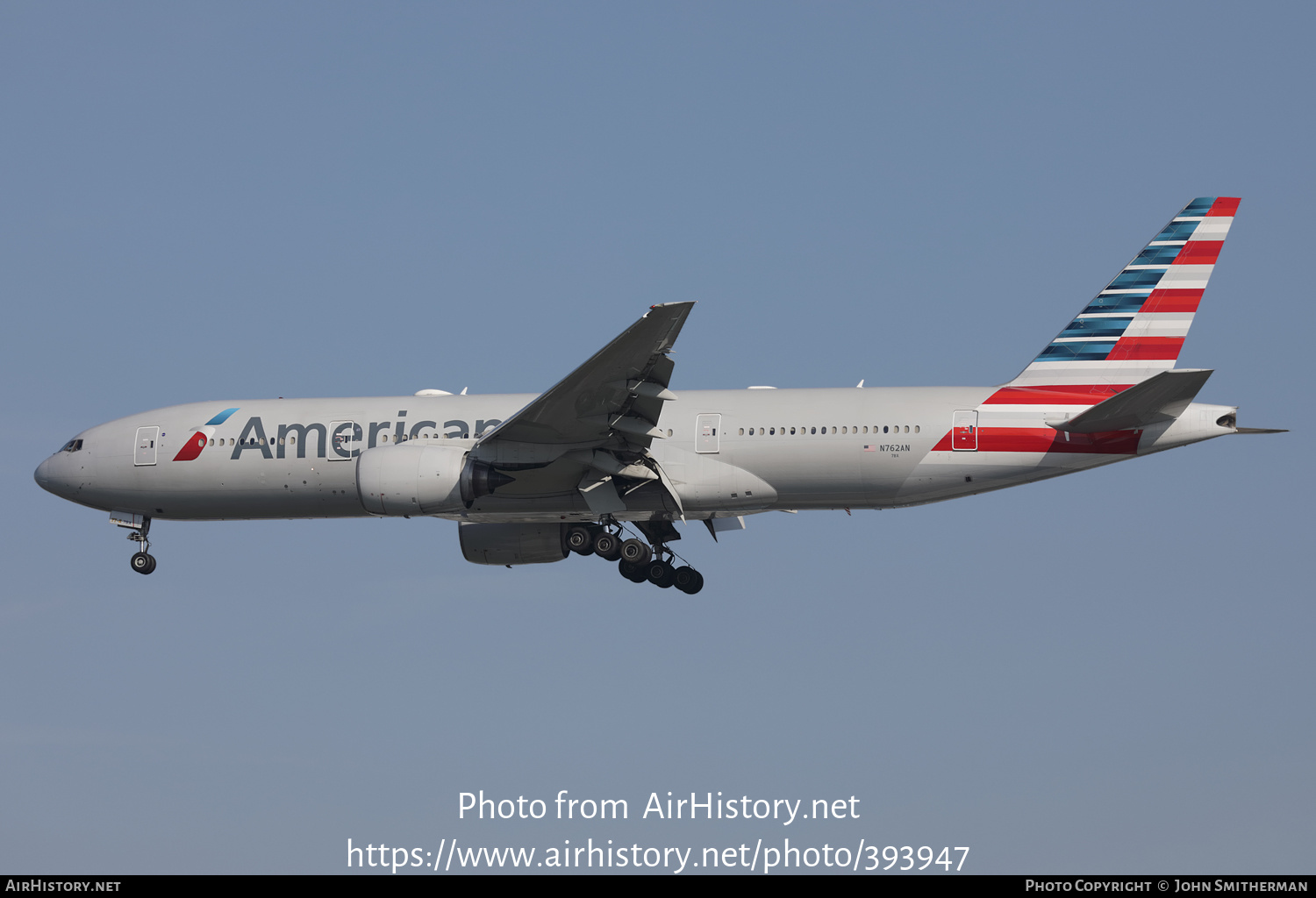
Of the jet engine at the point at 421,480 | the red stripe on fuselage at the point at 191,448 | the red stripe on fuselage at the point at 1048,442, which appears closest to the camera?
the red stripe on fuselage at the point at 1048,442

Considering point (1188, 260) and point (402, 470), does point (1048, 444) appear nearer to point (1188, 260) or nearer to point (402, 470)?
point (1188, 260)

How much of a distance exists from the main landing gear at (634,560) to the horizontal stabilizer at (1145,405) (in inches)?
357

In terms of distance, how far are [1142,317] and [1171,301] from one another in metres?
0.72

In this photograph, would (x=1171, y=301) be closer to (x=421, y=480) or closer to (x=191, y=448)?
(x=421, y=480)

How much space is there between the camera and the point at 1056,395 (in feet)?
98.9

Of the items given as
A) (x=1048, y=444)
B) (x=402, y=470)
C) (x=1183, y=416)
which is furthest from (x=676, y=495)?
(x=1183, y=416)

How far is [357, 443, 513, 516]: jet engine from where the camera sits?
97.8 ft

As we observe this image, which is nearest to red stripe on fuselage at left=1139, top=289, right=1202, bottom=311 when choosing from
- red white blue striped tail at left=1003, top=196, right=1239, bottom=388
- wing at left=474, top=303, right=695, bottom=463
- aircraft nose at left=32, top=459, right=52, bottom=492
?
red white blue striped tail at left=1003, top=196, right=1239, bottom=388

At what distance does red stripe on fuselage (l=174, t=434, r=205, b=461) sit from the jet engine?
494 cm

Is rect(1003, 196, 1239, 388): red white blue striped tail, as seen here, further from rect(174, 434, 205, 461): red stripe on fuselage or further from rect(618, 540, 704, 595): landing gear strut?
rect(174, 434, 205, 461): red stripe on fuselage

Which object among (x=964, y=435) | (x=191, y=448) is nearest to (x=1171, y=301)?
(x=964, y=435)

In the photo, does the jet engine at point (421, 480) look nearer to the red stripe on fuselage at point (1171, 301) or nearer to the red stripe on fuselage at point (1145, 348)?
the red stripe on fuselage at point (1145, 348)

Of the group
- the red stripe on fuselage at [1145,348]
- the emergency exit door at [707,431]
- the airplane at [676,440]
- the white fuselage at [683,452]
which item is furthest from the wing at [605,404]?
the red stripe on fuselage at [1145,348]

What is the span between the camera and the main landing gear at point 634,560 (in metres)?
32.7
